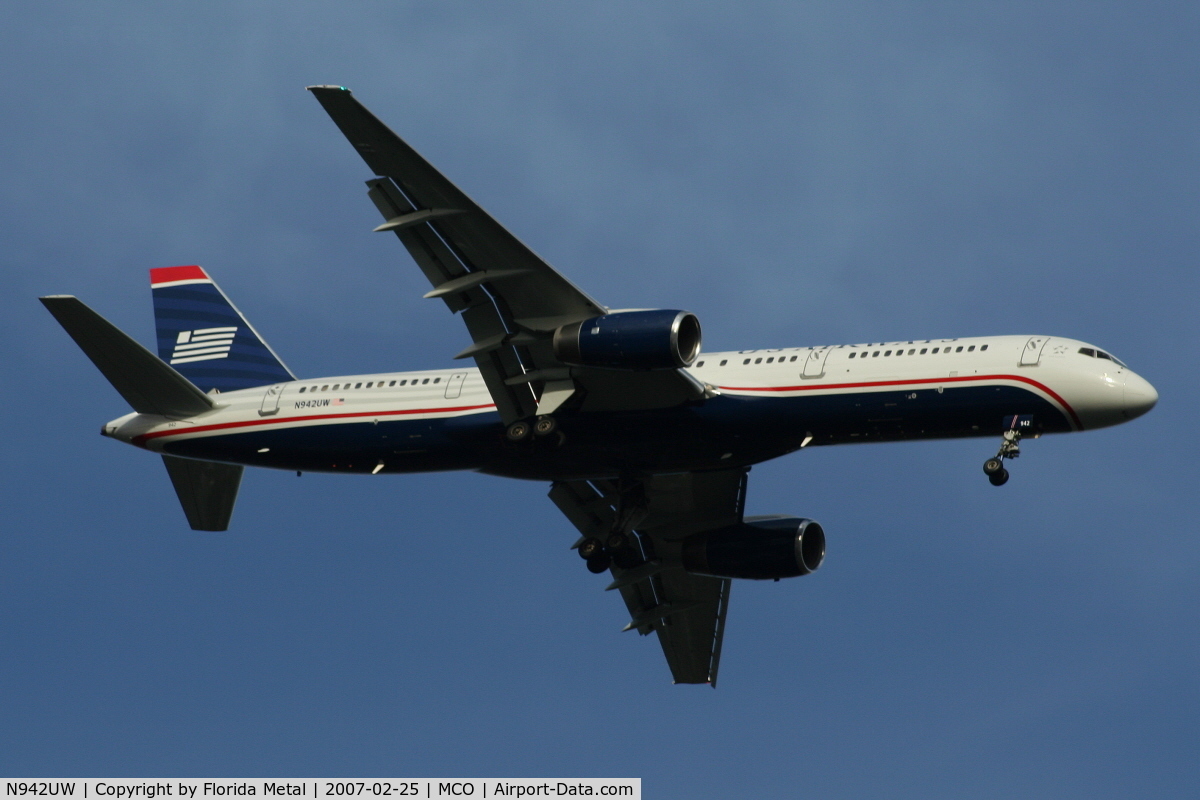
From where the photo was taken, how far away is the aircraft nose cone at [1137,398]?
→ 42.7 metres

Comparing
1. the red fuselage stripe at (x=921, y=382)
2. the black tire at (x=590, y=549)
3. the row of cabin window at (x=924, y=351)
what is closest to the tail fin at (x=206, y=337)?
the black tire at (x=590, y=549)

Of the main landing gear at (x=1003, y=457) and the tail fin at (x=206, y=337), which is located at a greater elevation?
the tail fin at (x=206, y=337)

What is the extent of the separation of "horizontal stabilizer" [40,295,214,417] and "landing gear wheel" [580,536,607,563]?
11.7 m

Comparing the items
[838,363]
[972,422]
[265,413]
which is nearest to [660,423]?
[838,363]

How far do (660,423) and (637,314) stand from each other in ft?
12.5

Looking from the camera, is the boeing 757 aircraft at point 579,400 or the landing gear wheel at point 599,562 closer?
the boeing 757 aircraft at point 579,400

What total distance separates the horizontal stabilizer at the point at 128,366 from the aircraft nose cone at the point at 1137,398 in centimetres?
2575

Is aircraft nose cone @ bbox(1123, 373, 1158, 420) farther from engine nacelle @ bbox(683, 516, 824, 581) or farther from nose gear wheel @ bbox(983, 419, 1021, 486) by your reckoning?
engine nacelle @ bbox(683, 516, 824, 581)

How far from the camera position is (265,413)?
4959cm

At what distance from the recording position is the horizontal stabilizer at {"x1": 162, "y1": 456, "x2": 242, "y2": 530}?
51.8 meters

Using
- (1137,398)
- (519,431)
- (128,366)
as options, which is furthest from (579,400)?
(1137,398)

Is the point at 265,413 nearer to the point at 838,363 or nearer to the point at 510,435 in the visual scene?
the point at 510,435

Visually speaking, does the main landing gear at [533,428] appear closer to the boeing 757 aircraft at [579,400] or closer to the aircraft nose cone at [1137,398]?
the boeing 757 aircraft at [579,400]

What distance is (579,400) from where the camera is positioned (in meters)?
45.7
